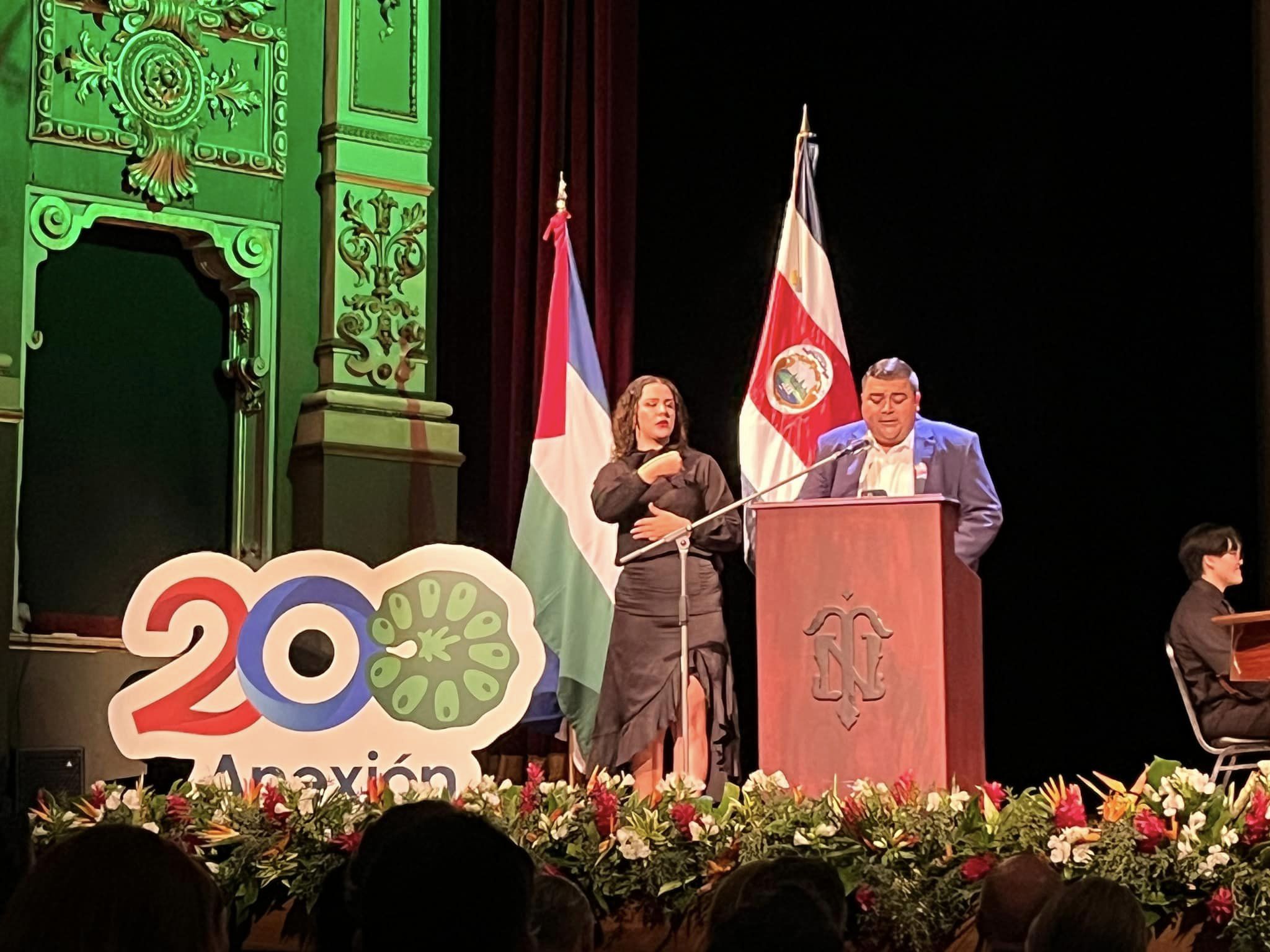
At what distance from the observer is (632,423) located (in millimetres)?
5520

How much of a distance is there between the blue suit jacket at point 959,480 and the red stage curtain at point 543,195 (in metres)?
2.02

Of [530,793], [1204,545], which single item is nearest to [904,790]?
[530,793]

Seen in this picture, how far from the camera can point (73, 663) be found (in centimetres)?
584

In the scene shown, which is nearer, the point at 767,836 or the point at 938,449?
the point at 767,836

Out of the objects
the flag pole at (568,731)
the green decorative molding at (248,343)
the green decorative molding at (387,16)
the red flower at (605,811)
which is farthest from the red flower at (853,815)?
the green decorative molding at (387,16)

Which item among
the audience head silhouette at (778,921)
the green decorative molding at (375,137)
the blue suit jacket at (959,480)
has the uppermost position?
the green decorative molding at (375,137)

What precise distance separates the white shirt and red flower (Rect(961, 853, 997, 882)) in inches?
60.3

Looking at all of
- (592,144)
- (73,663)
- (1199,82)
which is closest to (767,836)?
(73,663)

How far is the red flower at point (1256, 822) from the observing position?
3.41m

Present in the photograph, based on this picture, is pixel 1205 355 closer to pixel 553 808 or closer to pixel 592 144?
pixel 592 144

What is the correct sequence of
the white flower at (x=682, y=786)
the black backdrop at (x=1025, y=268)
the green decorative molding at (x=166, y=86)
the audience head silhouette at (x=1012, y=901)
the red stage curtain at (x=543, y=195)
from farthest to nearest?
the black backdrop at (x=1025, y=268)
the red stage curtain at (x=543, y=195)
the green decorative molding at (x=166, y=86)
the white flower at (x=682, y=786)
the audience head silhouette at (x=1012, y=901)

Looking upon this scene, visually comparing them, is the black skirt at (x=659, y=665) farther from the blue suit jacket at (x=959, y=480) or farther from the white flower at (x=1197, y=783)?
the white flower at (x=1197, y=783)

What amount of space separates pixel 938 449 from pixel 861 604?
982mm

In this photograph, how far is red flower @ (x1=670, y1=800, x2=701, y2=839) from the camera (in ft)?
12.6
